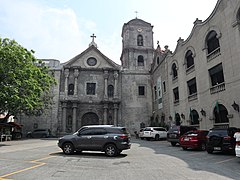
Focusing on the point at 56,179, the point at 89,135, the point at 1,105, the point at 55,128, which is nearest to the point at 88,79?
the point at 55,128

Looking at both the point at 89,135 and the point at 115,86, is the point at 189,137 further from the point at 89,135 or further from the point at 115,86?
the point at 115,86

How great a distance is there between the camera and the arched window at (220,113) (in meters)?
16.0

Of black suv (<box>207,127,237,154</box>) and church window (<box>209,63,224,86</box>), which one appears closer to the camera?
black suv (<box>207,127,237,154</box>)

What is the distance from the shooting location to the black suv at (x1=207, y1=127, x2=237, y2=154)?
1048 centimetres

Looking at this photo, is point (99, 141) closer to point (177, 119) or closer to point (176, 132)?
point (176, 132)

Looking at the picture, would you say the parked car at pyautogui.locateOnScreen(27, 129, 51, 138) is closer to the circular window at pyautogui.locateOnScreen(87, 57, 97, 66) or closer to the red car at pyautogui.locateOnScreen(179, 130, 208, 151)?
the circular window at pyautogui.locateOnScreen(87, 57, 97, 66)

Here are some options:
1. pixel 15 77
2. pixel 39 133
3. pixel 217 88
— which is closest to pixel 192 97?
pixel 217 88

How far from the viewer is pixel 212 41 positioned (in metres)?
18.0

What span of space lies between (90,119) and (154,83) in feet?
38.3

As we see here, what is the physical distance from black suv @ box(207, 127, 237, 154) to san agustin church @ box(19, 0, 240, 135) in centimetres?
389

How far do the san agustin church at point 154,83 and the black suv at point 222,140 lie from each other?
3894mm

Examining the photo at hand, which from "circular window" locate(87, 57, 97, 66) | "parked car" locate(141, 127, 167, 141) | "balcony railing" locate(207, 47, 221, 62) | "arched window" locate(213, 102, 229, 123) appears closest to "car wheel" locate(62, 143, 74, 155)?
"arched window" locate(213, 102, 229, 123)

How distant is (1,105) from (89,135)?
10.4 m

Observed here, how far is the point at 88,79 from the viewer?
109 feet
